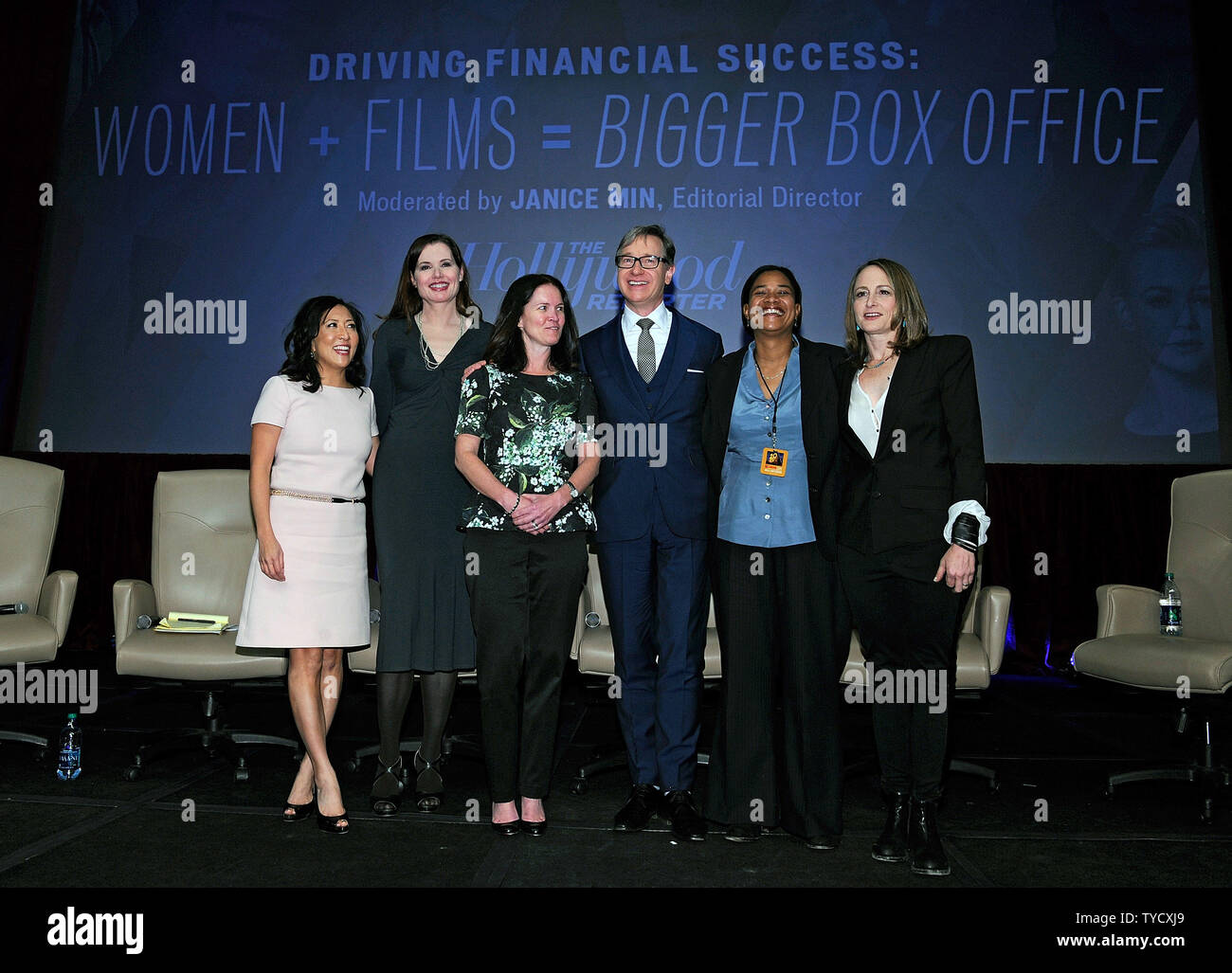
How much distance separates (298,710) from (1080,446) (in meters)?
4.59

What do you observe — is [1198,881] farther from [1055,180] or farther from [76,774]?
[1055,180]

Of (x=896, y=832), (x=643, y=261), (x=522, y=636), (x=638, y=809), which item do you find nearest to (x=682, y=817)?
(x=638, y=809)

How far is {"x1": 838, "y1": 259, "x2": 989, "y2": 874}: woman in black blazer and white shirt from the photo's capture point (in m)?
2.60

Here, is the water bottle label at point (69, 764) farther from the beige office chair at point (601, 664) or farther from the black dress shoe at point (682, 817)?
the black dress shoe at point (682, 817)

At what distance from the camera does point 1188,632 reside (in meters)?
3.97

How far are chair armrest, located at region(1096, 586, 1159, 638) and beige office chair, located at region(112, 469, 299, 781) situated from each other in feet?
10.6

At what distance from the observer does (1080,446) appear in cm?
562

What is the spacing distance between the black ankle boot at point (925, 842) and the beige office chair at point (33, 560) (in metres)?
3.20

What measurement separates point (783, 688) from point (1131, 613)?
187 cm

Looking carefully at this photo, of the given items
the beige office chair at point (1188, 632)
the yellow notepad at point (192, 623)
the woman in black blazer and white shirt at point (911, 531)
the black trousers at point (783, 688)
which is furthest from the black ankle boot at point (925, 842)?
the yellow notepad at point (192, 623)

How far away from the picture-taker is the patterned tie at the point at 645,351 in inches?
119
